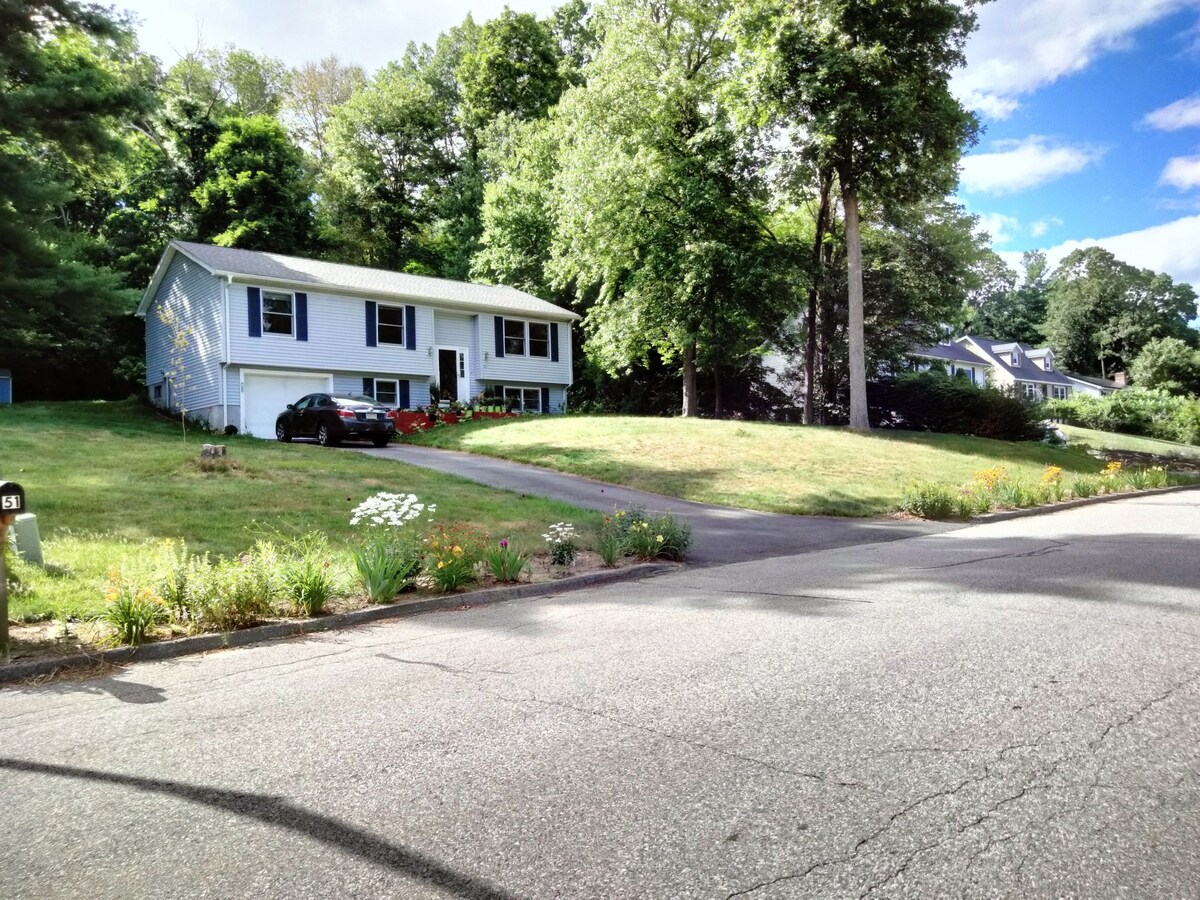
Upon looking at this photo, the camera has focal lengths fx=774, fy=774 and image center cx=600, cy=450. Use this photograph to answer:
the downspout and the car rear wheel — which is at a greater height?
the downspout

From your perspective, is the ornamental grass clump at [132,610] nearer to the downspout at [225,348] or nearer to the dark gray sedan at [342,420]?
the dark gray sedan at [342,420]

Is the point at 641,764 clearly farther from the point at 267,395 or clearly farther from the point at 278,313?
the point at 278,313

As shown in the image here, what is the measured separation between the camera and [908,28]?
81.7ft

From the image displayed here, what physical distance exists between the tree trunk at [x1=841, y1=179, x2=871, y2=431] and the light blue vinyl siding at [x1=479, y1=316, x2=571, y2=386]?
43.9 ft

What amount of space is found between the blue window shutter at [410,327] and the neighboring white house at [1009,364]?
4648 cm

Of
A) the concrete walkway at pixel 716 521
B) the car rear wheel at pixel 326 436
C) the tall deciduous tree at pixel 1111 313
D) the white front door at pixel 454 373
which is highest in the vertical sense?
the tall deciduous tree at pixel 1111 313

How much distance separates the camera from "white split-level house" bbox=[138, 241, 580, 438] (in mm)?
25922

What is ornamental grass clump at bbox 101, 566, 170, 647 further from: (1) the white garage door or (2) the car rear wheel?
(1) the white garage door

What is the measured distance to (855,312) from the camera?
25.2 metres

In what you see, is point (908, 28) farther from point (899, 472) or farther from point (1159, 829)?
point (1159, 829)

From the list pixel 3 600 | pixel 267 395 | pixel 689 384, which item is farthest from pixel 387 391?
pixel 3 600

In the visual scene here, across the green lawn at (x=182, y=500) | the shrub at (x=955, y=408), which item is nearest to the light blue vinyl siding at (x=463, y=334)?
the green lawn at (x=182, y=500)

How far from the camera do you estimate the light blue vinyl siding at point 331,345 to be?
25.8 m

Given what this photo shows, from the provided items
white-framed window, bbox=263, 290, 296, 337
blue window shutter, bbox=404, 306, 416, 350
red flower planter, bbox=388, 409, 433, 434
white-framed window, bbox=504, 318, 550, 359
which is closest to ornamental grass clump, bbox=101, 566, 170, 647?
red flower planter, bbox=388, 409, 433, 434
